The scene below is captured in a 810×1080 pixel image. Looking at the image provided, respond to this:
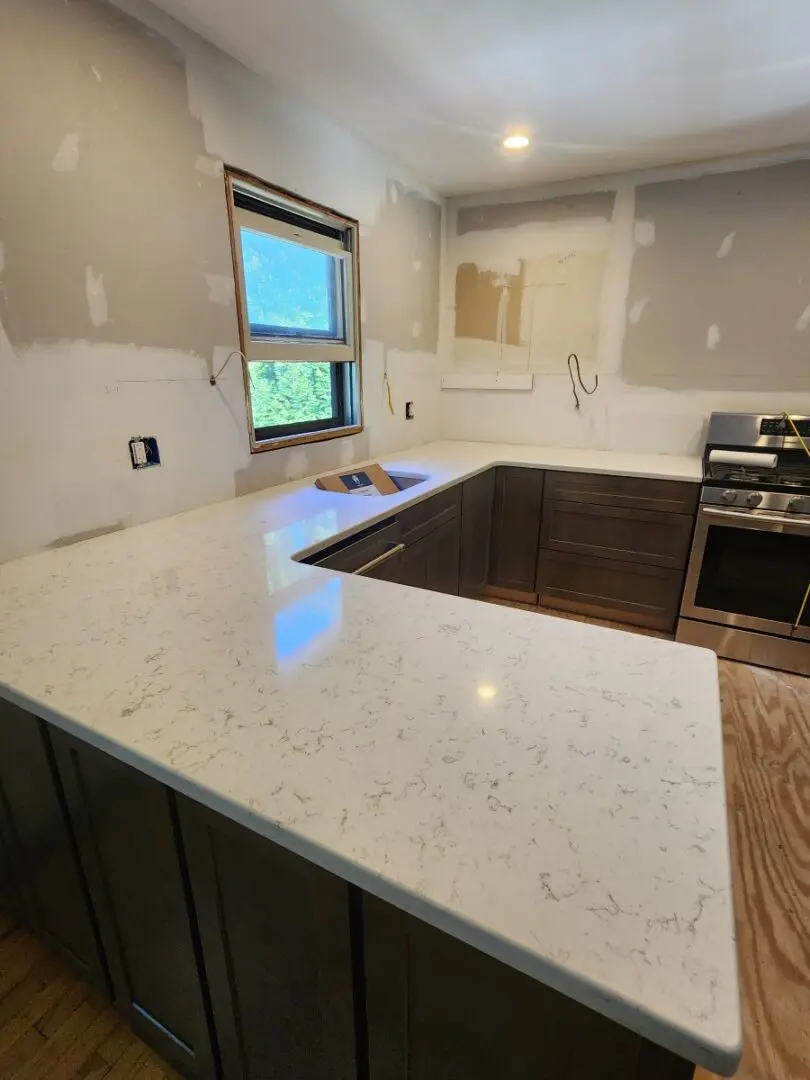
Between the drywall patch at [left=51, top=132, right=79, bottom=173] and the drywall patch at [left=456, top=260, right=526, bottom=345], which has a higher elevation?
the drywall patch at [left=51, top=132, right=79, bottom=173]

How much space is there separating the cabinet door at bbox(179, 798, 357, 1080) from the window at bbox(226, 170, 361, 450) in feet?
5.32

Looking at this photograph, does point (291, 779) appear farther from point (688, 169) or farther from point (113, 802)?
point (688, 169)

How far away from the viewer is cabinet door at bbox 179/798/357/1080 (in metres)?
0.69

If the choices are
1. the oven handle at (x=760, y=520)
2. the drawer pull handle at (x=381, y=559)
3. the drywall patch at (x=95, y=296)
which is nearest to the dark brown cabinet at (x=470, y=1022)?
the drawer pull handle at (x=381, y=559)

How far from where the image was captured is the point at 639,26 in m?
1.58

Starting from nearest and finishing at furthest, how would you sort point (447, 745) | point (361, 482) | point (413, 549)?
point (447, 745) < point (413, 549) < point (361, 482)

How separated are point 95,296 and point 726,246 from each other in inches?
116

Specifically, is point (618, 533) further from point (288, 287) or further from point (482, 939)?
point (482, 939)

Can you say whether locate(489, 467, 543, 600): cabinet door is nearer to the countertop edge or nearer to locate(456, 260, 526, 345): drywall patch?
locate(456, 260, 526, 345): drywall patch

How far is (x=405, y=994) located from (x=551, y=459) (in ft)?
8.65

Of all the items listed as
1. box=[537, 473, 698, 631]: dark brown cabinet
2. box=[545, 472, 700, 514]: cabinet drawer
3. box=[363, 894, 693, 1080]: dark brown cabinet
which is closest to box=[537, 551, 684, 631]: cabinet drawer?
box=[537, 473, 698, 631]: dark brown cabinet

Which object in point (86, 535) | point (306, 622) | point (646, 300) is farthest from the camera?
point (646, 300)

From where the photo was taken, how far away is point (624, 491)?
2.71 metres

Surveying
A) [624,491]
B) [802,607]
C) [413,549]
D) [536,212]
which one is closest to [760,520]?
[802,607]
